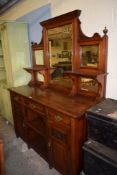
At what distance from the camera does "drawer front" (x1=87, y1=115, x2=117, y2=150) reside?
1190mm

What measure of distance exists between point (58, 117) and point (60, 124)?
8 centimetres

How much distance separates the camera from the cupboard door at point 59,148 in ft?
5.24

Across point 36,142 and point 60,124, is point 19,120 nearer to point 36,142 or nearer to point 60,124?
point 36,142

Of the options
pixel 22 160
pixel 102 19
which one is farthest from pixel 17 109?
pixel 102 19

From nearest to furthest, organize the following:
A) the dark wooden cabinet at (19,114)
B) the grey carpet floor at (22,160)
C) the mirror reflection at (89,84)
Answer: the mirror reflection at (89,84), the grey carpet floor at (22,160), the dark wooden cabinet at (19,114)

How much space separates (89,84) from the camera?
1.85m

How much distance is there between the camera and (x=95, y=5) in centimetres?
A: 160

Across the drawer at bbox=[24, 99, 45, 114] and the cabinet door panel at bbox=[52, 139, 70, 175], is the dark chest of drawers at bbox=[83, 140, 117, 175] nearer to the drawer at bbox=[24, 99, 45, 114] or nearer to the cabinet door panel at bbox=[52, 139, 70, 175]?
the cabinet door panel at bbox=[52, 139, 70, 175]

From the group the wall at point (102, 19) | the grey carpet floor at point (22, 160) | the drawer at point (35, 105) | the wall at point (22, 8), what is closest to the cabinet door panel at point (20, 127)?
the grey carpet floor at point (22, 160)

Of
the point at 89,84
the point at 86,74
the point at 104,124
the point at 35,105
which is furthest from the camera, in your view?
the point at 35,105

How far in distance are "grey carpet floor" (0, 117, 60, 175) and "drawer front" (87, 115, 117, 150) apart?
3.15 feet

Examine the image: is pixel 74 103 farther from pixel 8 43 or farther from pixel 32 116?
pixel 8 43

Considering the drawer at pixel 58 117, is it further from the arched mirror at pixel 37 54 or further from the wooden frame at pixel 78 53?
the arched mirror at pixel 37 54

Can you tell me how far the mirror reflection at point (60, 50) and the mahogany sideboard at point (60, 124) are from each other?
0.29m
